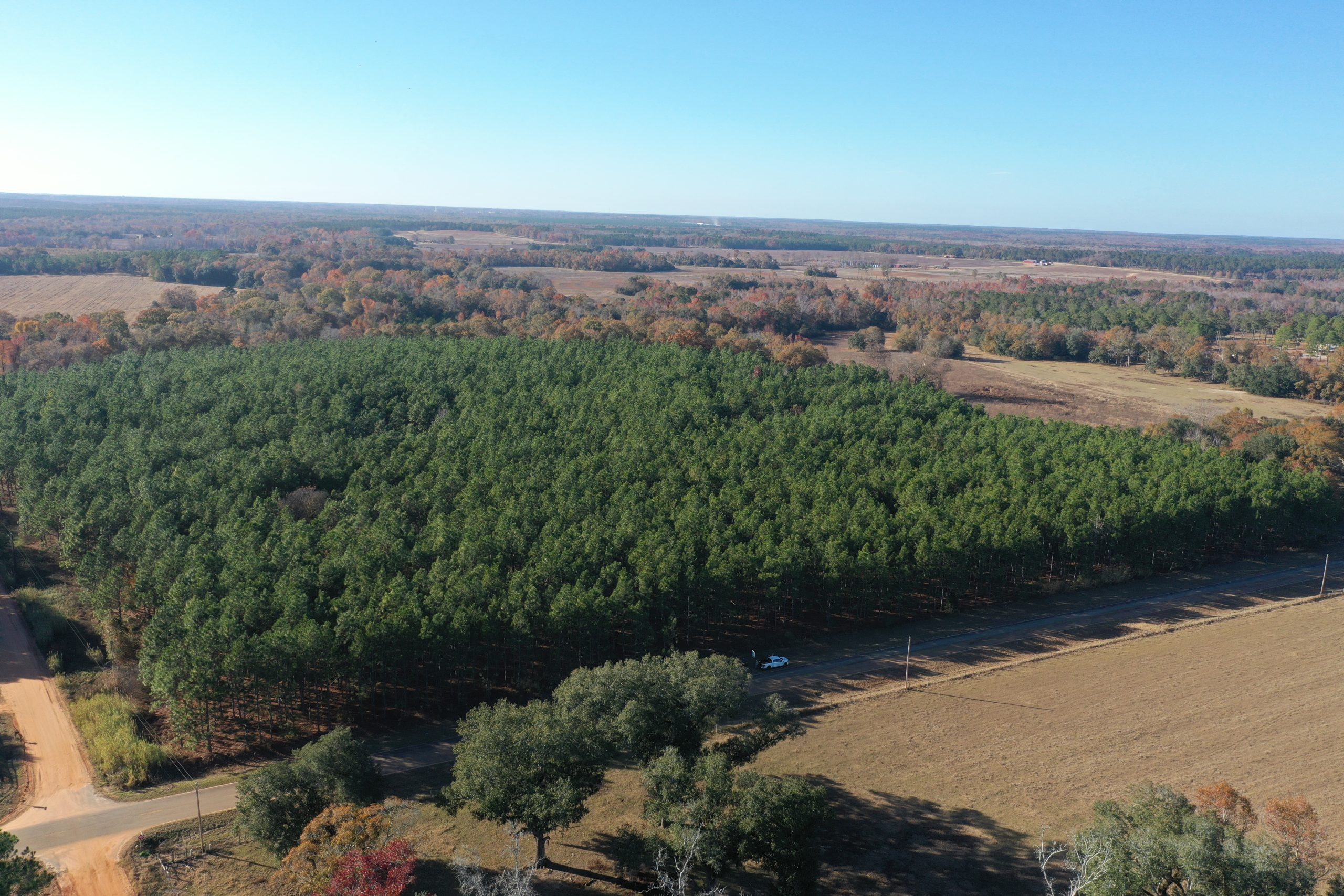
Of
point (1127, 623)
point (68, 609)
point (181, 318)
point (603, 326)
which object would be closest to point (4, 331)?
point (181, 318)

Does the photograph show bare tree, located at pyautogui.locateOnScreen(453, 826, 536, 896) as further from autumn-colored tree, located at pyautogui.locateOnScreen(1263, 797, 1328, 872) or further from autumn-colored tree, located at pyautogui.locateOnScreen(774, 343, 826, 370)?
autumn-colored tree, located at pyautogui.locateOnScreen(774, 343, 826, 370)

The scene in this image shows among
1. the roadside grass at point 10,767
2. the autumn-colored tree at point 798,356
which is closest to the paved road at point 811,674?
the roadside grass at point 10,767

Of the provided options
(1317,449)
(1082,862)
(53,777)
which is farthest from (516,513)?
(1317,449)

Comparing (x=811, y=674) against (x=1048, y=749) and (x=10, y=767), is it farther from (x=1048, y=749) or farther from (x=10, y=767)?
(x=10, y=767)

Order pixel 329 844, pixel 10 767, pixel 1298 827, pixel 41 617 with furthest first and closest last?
pixel 41 617 → pixel 10 767 → pixel 1298 827 → pixel 329 844

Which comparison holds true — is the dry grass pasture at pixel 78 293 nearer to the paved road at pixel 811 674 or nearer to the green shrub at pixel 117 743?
the green shrub at pixel 117 743

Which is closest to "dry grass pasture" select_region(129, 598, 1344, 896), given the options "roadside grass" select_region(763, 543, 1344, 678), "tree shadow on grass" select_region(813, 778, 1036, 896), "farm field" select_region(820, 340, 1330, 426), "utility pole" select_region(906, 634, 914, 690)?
"tree shadow on grass" select_region(813, 778, 1036, 896)
